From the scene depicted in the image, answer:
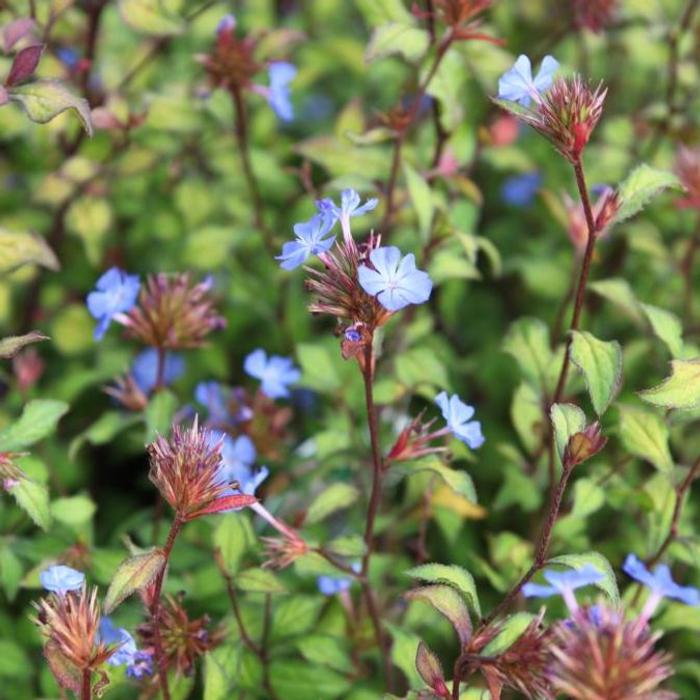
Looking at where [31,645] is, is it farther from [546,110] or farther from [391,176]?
[546,110]

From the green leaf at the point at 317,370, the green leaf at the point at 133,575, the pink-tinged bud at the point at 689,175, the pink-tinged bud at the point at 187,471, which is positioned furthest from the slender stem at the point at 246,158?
the green leaf at the point at 133,575

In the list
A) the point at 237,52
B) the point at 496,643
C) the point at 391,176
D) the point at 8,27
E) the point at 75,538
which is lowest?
the point at 75,538

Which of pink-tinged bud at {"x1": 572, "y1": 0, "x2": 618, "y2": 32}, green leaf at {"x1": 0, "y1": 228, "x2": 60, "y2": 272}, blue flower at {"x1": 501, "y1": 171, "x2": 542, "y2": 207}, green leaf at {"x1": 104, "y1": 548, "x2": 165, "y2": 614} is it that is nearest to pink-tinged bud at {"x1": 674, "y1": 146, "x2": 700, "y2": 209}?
pink-tinged bud at {"x1": 572, "y1": 0, "x2": 618, "y2": 32}

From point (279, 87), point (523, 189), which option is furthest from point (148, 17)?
point (523, 189)

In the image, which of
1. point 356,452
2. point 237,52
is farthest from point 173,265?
point 356,452

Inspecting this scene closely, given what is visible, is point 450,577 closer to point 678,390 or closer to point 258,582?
point 258,582

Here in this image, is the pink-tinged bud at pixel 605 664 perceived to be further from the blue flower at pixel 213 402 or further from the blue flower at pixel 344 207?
the blue flower at pixel 213 402
